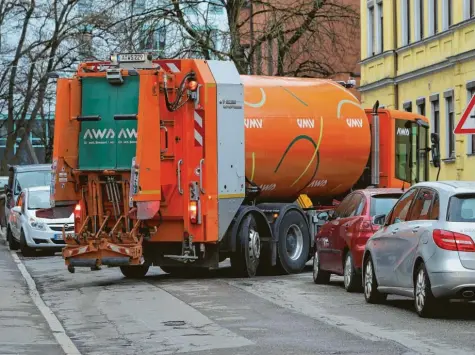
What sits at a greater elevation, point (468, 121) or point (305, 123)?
point (305, 123)

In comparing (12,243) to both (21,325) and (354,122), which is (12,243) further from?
(21,325)

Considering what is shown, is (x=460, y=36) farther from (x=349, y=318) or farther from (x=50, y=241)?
(x=349, y=318)

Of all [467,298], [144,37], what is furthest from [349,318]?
[144,37]

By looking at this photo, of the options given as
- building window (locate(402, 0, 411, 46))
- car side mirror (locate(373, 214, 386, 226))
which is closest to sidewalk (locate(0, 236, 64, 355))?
car side mirror (locate(373, 214, 386, 226))

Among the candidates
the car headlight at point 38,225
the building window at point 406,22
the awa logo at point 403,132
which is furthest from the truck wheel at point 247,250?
the building window at point 406,22

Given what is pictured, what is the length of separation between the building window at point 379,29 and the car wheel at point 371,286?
102ft

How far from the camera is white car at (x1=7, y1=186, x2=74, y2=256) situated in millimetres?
32281

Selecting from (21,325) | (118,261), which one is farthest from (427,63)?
(21,325)

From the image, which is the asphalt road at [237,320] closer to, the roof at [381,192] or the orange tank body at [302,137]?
the roof at [381,192]

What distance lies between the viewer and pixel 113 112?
20906mm

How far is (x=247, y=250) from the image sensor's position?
22047 millimetres

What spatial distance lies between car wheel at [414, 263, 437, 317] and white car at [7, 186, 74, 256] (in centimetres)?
1731

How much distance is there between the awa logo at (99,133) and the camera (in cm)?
2094

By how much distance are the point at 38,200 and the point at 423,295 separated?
19912 millimetres
